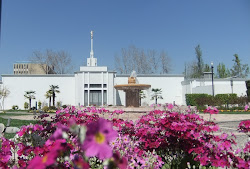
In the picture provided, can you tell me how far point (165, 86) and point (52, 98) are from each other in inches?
580

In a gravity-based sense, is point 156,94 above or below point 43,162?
above

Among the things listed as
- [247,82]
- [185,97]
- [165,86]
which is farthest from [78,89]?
[247,82]

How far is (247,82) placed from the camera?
100 ft

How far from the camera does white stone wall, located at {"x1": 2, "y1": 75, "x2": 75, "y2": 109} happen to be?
30.0 meters

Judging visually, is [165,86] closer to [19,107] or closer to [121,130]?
[19,107]

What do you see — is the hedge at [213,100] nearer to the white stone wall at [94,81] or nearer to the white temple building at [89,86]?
the white temple building at [89,86]

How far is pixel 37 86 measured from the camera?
30312 millimetres

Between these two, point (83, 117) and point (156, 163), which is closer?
point (156, 163)

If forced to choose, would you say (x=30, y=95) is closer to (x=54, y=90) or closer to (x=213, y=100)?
(x=54, y=90)

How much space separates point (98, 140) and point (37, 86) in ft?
103

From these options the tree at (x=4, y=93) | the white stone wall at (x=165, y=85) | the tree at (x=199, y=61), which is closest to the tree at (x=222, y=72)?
the tree at (x=199, y=61)

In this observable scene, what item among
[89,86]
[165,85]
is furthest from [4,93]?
[165,85]

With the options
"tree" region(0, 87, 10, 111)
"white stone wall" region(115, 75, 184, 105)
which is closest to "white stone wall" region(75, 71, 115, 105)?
"white stone wall" region(115, 75, 184, 105)

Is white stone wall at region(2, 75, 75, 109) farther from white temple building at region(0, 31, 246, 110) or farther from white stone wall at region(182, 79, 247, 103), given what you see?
white stone wall at region(182, 79, 247, 103)
